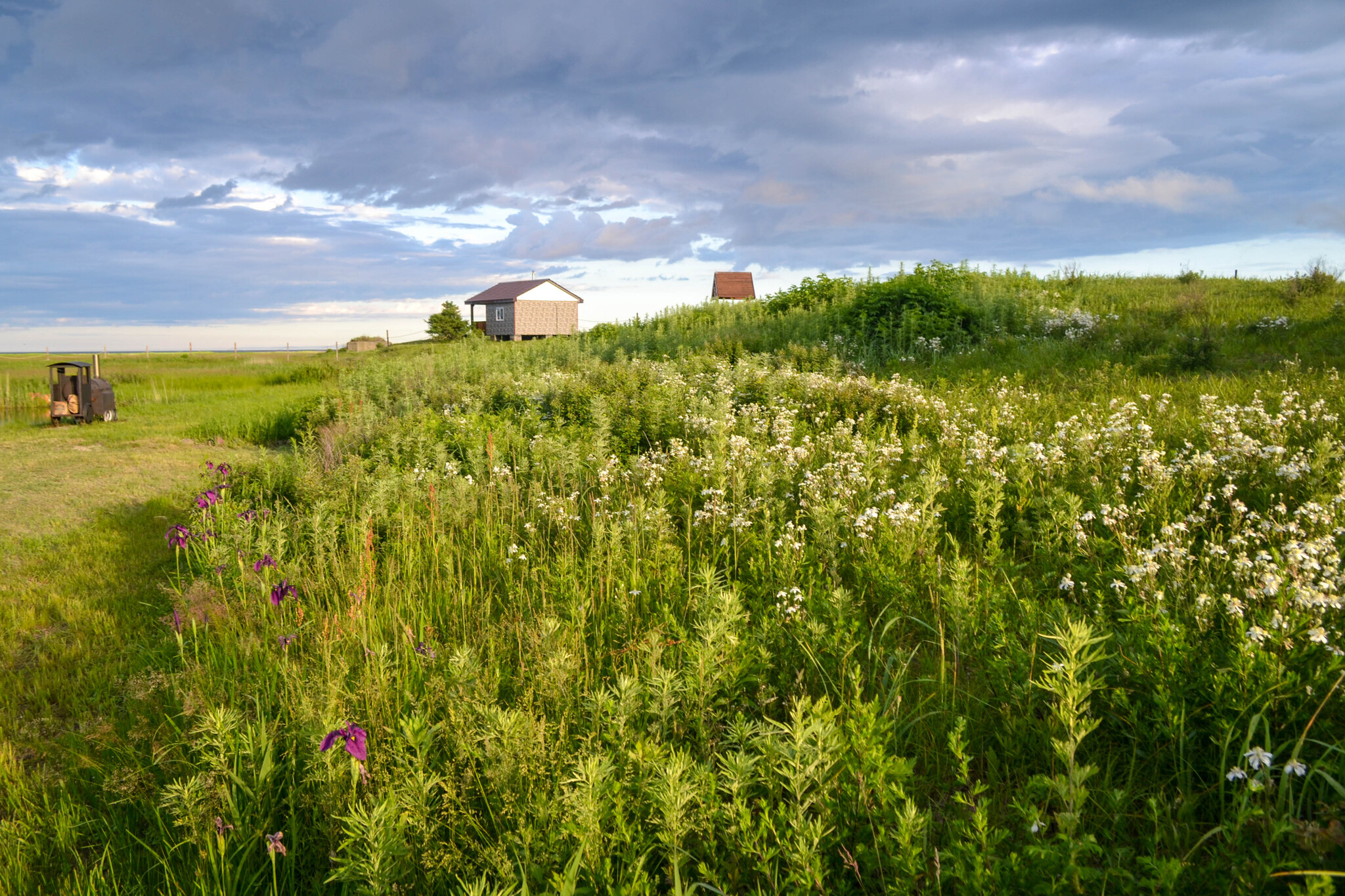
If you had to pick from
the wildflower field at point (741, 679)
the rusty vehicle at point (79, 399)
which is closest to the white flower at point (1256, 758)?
the wildflower field at point (741, 679)

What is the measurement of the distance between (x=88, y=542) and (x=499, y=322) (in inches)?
2127

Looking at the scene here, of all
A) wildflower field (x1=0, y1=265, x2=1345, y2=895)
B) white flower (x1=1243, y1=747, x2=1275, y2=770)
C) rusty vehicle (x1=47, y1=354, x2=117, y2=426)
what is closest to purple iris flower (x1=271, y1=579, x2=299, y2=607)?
wildflower field (x1=0, y1=265, x2=1345, y2=895)

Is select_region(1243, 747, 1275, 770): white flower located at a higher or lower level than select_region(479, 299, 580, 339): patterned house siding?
lower

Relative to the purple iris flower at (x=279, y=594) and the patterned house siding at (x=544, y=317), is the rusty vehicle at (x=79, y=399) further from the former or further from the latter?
the patterned house siding at (x=544, y=317)

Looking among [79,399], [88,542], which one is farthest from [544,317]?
[88,542]

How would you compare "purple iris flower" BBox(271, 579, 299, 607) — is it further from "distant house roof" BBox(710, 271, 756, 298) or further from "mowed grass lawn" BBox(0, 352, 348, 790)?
"distant house roof" BBox(710, 271, 756, 298)

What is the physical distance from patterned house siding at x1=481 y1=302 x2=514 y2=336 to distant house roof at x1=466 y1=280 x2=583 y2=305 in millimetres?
430

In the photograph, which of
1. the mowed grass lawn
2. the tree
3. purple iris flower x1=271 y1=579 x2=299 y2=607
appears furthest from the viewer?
the tree

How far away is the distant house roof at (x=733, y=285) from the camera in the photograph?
57344 mm

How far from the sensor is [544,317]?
190 ft

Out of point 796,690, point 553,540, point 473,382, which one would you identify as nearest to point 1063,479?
point 796,690

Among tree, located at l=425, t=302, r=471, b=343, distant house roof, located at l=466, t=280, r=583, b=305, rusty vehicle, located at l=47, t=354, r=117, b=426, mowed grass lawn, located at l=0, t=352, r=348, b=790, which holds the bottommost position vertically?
mowed grass lawn, located at l=0, t=352, r=348, b=790

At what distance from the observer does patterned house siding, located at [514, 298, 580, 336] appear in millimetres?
56625

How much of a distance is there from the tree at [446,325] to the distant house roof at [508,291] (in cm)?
419
